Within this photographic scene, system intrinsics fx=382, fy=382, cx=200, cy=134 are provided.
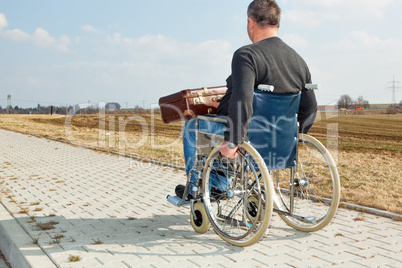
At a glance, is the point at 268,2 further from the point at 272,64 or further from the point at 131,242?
the point at 131,242

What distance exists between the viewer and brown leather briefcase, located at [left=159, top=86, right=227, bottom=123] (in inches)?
143

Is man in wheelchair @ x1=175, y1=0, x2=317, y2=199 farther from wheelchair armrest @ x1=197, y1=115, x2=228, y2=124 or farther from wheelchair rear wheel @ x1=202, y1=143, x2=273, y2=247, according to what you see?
wheelchair rear wheel @ x1=202, y1=143, x2=273, y2=247

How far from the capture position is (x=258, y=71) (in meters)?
3.04

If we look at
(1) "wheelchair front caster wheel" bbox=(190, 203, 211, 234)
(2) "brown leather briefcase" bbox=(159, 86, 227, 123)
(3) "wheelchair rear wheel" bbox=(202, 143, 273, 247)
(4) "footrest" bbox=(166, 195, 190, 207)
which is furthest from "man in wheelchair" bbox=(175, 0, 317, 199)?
(4) "footrest" bbox=(166, 195, 190, 207)

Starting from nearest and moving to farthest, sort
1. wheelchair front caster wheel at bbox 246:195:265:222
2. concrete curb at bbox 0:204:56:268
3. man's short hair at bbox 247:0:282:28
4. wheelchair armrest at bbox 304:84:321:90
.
Result: 1. concrete curb at bbox 0:204:56:268
2. man's short hair at bbox 247:0:282:28
3. wheelchair armrest at bbox 304:84:321:90
4. wheelchair front caster wheel at bbox 246:195:265:222

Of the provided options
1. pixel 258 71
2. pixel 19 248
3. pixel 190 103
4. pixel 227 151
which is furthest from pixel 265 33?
pixel 19 248

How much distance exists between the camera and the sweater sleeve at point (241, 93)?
2.92 metres

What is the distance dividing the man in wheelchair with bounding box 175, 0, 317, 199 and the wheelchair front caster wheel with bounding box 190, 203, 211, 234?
2.31 ft

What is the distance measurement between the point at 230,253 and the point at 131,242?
925 millimetres

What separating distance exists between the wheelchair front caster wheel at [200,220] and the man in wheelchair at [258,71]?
70cm

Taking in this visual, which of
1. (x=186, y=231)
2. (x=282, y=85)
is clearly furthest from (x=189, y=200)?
(x=282, y=85)

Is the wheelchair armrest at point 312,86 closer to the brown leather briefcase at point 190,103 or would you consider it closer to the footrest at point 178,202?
the brown leather briefcase at point 190,103

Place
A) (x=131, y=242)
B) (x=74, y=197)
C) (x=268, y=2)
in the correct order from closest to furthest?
(x=268, y=2) → (x=131, y=242) → (x=74, y=197)

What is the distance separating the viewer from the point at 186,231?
3.81m
